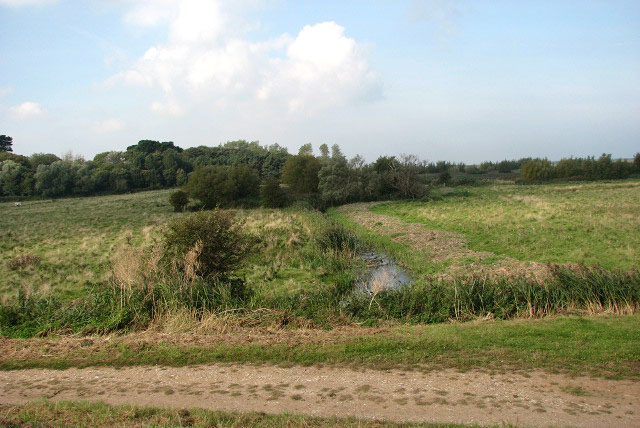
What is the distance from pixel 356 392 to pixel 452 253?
641 inches

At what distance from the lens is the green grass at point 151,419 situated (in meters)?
5.43

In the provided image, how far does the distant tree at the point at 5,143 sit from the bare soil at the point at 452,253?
83.5 m

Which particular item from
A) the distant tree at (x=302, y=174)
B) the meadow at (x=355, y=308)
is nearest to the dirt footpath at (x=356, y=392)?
the meadow at (x=355, y=308)

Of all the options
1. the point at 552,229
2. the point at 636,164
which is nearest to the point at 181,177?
the point at 552,229

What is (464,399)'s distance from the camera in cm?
612

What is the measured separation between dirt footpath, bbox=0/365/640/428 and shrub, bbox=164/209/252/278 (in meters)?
5.65

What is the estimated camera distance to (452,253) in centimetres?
2169

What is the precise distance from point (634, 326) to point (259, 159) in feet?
286

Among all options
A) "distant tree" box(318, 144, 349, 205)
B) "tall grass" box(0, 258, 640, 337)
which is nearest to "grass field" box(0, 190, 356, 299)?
"tall grass" box(0, 258, 640, 337)

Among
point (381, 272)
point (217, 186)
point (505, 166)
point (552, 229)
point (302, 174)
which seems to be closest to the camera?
point (381, 272)

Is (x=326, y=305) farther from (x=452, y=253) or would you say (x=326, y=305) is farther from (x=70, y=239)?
(x=70, y=239)

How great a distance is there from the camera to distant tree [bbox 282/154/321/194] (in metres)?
58.4

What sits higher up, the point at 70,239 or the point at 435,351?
the point at 435,351

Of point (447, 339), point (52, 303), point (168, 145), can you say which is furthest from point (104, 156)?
point (447, 339)
